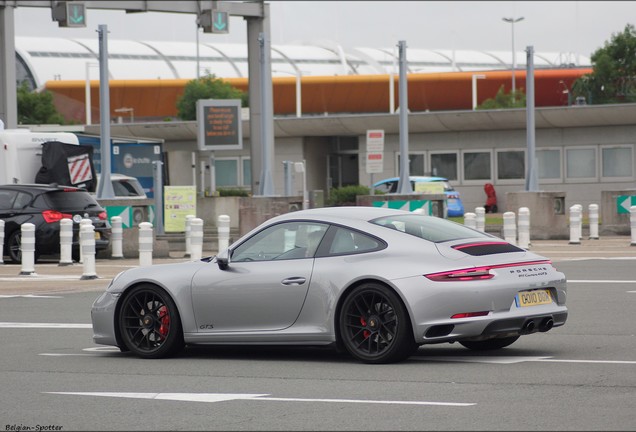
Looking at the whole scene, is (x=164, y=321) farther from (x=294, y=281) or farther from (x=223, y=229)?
(x=223, y=229)

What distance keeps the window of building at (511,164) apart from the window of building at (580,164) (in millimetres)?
1993

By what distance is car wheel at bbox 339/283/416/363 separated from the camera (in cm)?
978

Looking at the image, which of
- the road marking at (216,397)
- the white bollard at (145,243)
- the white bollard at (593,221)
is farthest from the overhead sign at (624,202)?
the road marking at (216,397)

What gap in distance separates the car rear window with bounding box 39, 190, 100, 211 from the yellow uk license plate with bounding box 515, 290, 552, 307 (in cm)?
1636

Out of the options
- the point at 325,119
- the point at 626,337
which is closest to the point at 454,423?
the point at 626,337

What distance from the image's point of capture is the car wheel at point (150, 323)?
10914 mm

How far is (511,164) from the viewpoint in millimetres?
51312

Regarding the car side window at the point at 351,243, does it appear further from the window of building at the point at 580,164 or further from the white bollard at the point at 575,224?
the window of building at the point at 580,164

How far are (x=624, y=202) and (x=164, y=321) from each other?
23125 mm

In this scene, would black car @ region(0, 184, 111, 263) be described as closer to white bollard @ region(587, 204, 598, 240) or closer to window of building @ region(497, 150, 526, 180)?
white bollard @ region(587, 204, 598, 240)

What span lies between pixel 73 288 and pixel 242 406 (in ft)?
37.8

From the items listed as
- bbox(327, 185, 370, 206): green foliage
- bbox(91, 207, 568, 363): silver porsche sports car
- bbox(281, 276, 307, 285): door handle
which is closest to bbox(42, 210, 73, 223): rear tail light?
bbox(91, 207, 568, 363): silver porsche sports car

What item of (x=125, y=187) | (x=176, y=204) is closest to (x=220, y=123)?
(x=125, y=187)

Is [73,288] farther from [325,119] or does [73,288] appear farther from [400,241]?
[325,119]
